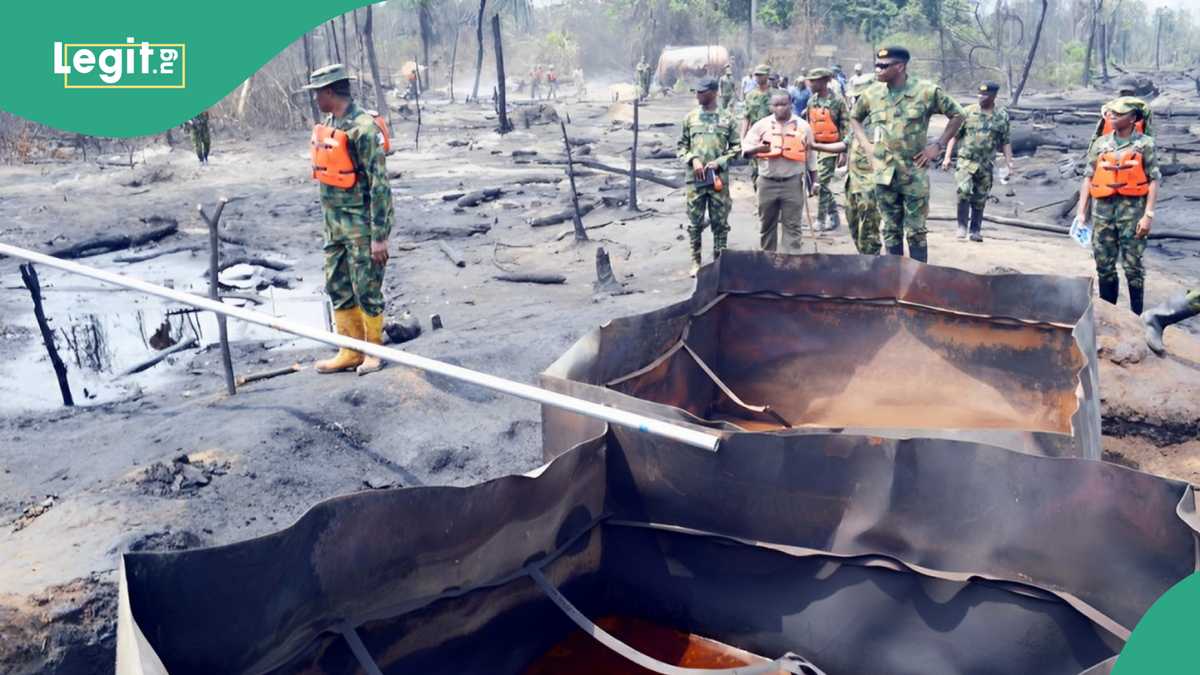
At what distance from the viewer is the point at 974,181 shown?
1048 centimetres

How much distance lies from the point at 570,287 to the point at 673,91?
2836 centimetres

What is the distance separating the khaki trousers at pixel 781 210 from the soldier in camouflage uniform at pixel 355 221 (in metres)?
3.77

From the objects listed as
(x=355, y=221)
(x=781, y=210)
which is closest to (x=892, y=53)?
(x=781, y=210)

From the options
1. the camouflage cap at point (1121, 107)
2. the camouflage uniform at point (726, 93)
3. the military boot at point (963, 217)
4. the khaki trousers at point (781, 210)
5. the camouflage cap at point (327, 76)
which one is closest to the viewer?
the camouflage cap at point (327, 76)

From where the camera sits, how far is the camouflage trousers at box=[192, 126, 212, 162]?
59.7ft

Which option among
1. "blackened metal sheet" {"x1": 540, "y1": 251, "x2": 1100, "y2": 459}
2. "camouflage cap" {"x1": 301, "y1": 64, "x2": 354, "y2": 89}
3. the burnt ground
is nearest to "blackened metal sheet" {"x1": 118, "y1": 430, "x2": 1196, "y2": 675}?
"blackened metal sheet" {"x1": 540, "y1": 251, "x2": 1100, "y2": 459}

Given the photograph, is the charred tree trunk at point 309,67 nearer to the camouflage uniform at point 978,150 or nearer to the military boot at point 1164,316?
the camouflage uniform at point 978,150

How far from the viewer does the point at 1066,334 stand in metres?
5.38

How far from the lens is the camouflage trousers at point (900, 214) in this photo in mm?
7671

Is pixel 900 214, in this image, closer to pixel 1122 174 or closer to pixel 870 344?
pixel 1122 174

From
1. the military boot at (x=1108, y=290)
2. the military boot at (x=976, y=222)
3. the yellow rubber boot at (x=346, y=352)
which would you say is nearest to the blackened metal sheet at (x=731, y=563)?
the yellow rubber boot at (x=346, y=352)

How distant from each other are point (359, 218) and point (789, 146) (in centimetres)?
398

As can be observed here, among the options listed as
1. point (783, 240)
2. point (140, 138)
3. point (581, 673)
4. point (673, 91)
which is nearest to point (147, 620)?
point (581, 673)

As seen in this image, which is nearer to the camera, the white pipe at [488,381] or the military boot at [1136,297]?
the white pipe at [488,381]
